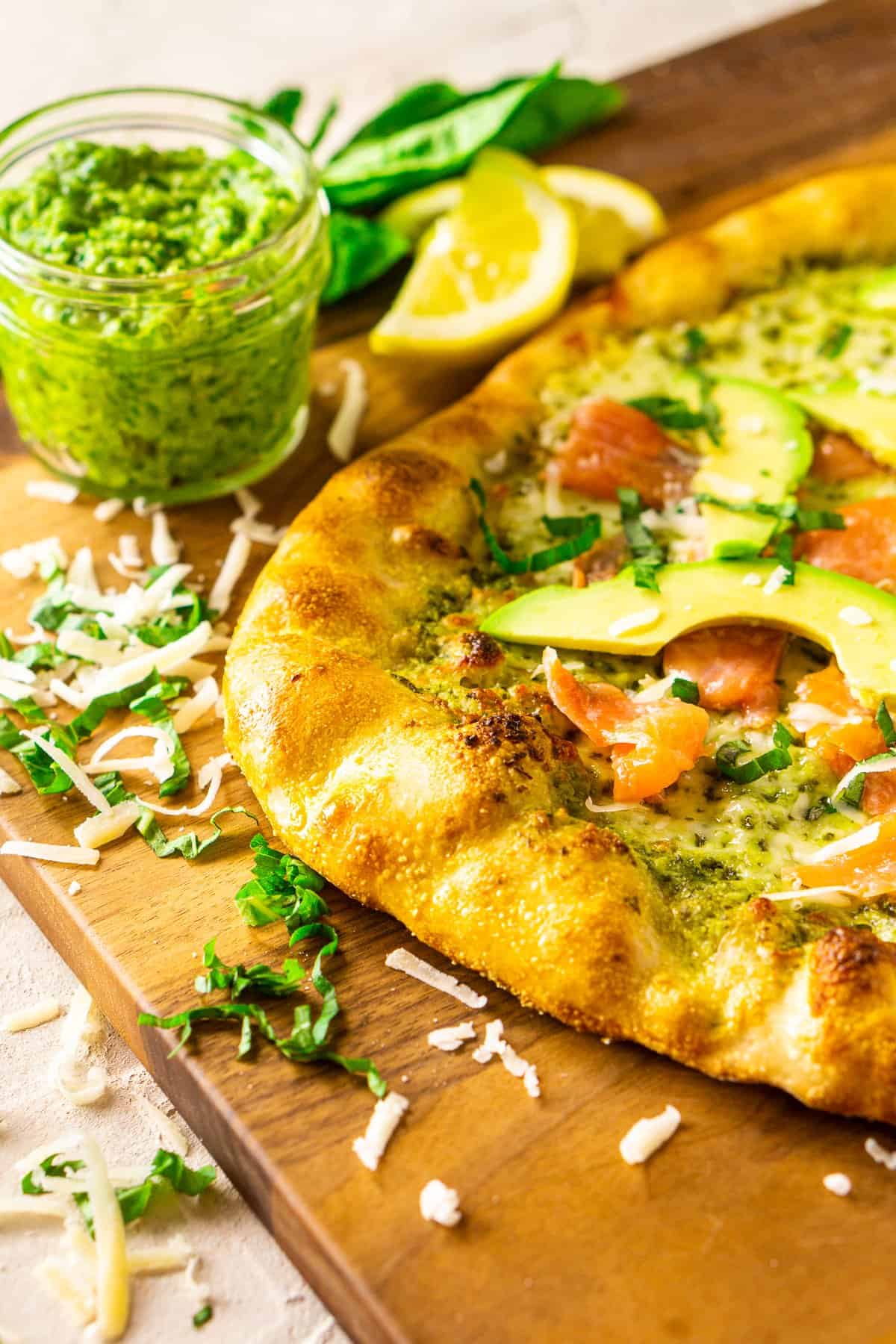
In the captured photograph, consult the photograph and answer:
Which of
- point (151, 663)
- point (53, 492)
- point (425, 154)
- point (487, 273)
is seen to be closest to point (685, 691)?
point (151, 663)

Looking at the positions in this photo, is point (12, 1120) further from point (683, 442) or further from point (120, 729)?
point (683, 442)

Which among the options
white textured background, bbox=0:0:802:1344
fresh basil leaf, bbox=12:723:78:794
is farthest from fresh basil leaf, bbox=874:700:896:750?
white textured background, bbox=0:0:802:1344

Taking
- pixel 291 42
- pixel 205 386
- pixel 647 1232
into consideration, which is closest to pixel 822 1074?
pixel 647 1232

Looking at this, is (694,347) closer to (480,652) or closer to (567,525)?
(567,525)

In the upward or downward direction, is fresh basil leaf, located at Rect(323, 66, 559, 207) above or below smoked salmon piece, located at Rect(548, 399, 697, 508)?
above

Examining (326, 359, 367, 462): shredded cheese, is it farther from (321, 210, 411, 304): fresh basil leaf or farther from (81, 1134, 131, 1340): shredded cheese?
(81, 1134, 131, 1340): shredded cheese

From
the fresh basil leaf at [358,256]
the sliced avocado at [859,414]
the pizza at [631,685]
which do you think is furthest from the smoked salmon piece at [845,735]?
the fresh basil leaf at [358,256]

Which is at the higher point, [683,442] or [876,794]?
[683,442]
